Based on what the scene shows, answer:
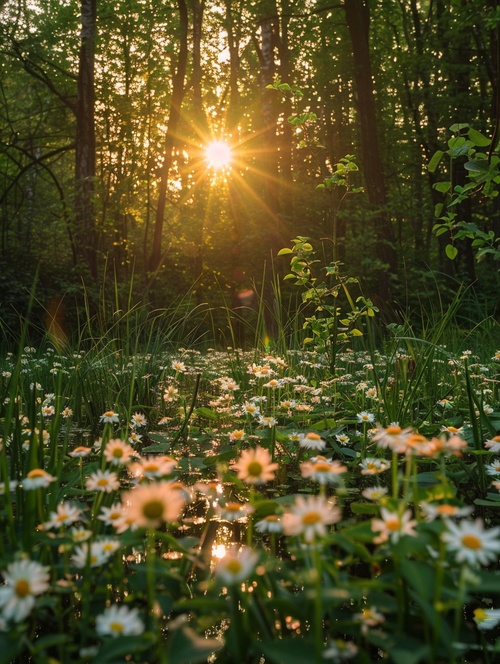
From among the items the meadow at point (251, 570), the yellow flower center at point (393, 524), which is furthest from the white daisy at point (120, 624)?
the yellow flower center at point (393, 524)

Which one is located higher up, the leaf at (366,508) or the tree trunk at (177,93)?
the tree trunk at (177,93)

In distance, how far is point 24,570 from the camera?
2.19 feet

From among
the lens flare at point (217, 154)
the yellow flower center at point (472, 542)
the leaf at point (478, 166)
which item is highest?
the lens flare at point (217, 154)

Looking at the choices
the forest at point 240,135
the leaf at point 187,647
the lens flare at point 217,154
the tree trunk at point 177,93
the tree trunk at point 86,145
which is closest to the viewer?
the leaf at point 187,647

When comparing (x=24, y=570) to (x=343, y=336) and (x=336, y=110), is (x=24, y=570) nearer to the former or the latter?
(x=343, y=336)

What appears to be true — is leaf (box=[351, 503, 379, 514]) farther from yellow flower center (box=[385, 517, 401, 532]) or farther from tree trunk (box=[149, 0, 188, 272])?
tree trunk (box=[149, 0, 188, 272])

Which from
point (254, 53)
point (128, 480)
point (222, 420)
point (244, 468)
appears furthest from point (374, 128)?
point (254, 53)

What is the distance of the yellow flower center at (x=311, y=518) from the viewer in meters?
0.63

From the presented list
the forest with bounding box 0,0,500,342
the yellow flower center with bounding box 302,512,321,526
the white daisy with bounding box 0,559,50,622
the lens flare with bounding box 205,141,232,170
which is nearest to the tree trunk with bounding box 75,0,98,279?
the forest with bounding box 0,0,500,342

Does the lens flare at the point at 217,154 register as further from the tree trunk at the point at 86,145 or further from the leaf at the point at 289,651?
the leaf at the point at 289,651

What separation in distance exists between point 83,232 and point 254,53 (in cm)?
1401

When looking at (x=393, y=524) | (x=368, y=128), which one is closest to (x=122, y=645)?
(x=393, y=524)

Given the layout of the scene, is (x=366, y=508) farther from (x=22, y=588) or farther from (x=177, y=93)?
(x=177, y=93)

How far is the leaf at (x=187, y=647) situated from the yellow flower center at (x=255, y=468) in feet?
0.88
